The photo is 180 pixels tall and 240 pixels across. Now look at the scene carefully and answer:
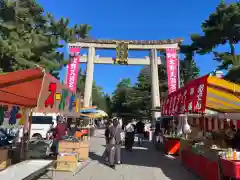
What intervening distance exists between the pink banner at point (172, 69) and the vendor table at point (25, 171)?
17.2 m

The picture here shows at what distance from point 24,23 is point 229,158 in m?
17.7

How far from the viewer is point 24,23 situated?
19.1 m

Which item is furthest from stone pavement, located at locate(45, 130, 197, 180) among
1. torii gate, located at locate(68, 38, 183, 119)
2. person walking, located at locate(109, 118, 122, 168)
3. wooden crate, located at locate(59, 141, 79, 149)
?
torii gate, located at locate(68, 38, 183, 119)

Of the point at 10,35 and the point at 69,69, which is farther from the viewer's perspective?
the point at 69,69

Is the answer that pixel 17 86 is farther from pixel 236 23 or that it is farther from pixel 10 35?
pixel 236 23

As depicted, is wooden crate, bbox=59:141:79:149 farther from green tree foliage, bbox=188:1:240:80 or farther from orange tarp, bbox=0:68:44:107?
green tree foliage, bbox=188:1:240:80

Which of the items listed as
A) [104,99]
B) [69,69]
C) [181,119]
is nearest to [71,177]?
[181,119]

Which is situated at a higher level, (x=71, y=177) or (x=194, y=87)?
(x=194, y=87)

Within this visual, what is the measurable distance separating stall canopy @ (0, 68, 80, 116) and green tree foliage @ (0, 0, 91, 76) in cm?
1144

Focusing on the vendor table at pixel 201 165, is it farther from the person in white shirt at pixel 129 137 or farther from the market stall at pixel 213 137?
the person in white shirt at pixel 129 137

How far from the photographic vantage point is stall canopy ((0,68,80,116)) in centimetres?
488

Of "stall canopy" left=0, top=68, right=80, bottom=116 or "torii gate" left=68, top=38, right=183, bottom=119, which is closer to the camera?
"stall canopy" left=0, top=68, right=80, bottom=116

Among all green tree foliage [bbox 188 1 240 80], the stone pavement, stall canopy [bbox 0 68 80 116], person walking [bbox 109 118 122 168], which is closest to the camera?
stall canopy [bbox 0 68 80 116]

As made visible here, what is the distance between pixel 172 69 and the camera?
75.8 ft
